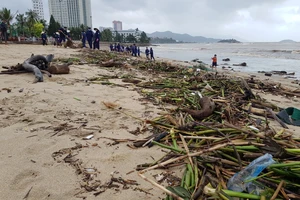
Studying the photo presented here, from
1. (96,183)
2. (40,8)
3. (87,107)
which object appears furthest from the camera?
(40,8)

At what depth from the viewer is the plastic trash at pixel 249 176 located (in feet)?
5.84

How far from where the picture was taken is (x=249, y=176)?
6.07ft

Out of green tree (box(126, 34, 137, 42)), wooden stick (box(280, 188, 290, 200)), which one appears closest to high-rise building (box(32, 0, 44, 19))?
green tree (box(126, 34, 137, 42))

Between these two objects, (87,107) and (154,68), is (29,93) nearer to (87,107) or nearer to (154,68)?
(87,107)

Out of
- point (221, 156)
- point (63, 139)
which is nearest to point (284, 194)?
point (221, 156)

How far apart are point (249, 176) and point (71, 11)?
497 feet

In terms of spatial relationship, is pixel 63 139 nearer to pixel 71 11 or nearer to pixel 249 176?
pixel 249 176

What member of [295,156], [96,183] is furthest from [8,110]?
[295,156]

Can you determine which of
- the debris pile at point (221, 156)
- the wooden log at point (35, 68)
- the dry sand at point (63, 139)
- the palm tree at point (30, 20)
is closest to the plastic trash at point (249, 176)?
the debris pile at point (221, 156)

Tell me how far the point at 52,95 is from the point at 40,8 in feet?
567

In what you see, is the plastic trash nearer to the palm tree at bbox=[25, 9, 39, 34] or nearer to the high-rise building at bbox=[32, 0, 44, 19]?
the palm tree at bbox=[25, 9, 39, 34]

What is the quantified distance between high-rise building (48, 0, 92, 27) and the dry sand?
462ft

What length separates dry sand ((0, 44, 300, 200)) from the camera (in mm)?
1968

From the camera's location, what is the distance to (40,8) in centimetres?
14650
